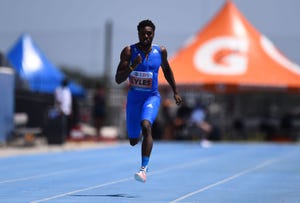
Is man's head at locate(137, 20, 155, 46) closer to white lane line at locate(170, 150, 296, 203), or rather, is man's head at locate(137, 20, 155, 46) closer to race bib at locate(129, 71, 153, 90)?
race bib at locate(129, 71, 153, 90)

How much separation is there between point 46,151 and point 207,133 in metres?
8.40

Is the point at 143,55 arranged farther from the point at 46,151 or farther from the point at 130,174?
the point at 46,151

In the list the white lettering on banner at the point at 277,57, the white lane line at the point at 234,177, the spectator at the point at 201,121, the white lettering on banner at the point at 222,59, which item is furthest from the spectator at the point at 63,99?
the white lettering on banner at the point at 277,57

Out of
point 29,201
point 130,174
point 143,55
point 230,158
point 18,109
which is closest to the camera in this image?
point 29,201

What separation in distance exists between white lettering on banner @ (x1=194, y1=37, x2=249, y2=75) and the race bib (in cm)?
2002

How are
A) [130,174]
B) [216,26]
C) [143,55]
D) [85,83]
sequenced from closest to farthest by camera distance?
[143,55] → [130,174] → [216,26] → [85,83]

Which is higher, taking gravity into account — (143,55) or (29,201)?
(143,55)

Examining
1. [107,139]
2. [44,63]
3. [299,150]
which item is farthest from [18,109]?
[299,150]

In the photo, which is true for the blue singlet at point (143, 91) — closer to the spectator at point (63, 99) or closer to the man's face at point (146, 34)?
the man's face at point (146, 34)

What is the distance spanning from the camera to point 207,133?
30281 mm

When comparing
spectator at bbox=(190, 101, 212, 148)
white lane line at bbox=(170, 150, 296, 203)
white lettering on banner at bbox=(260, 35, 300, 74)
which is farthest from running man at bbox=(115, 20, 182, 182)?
white lettering on banner at bbox=(260, 35, 300, 74)

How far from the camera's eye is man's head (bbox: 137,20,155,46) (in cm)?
1131

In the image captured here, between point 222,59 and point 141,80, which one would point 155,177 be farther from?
point 222,59

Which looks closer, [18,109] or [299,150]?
[299,150]
